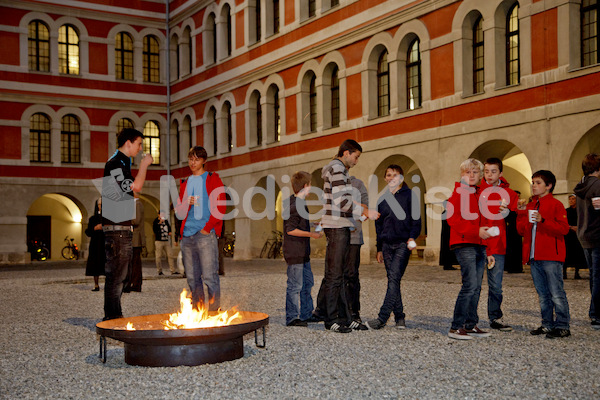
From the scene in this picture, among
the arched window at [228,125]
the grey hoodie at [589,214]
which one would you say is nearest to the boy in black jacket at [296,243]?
the grey hoodie at [589,214]

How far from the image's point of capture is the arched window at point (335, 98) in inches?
986

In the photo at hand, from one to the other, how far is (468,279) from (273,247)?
21978 mm

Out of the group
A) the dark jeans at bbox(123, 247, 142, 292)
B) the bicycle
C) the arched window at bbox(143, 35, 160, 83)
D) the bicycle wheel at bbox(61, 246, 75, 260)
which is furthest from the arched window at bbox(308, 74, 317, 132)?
the bicycle wheel at bbox(61, 246, 75, 260)

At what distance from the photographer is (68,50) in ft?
110

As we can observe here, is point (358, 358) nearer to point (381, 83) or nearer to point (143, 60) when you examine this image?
point (381, 83)

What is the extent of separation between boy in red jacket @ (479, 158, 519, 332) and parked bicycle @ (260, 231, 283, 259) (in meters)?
20.8

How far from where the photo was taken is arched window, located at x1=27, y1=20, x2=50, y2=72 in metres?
32.8

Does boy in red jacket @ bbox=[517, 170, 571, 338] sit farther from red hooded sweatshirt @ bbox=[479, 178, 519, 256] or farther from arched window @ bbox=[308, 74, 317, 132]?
arched window @ bbox=[308, 74, 317, 132]

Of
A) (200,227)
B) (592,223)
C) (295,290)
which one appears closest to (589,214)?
(592,223)

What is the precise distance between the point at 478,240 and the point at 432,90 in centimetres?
1391

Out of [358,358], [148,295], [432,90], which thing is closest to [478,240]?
[358,358]

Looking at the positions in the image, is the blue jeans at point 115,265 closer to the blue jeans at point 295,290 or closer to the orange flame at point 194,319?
the orange flame at point 194,319

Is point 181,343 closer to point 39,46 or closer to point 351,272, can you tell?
point 351,272

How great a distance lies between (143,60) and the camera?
3544 cm
